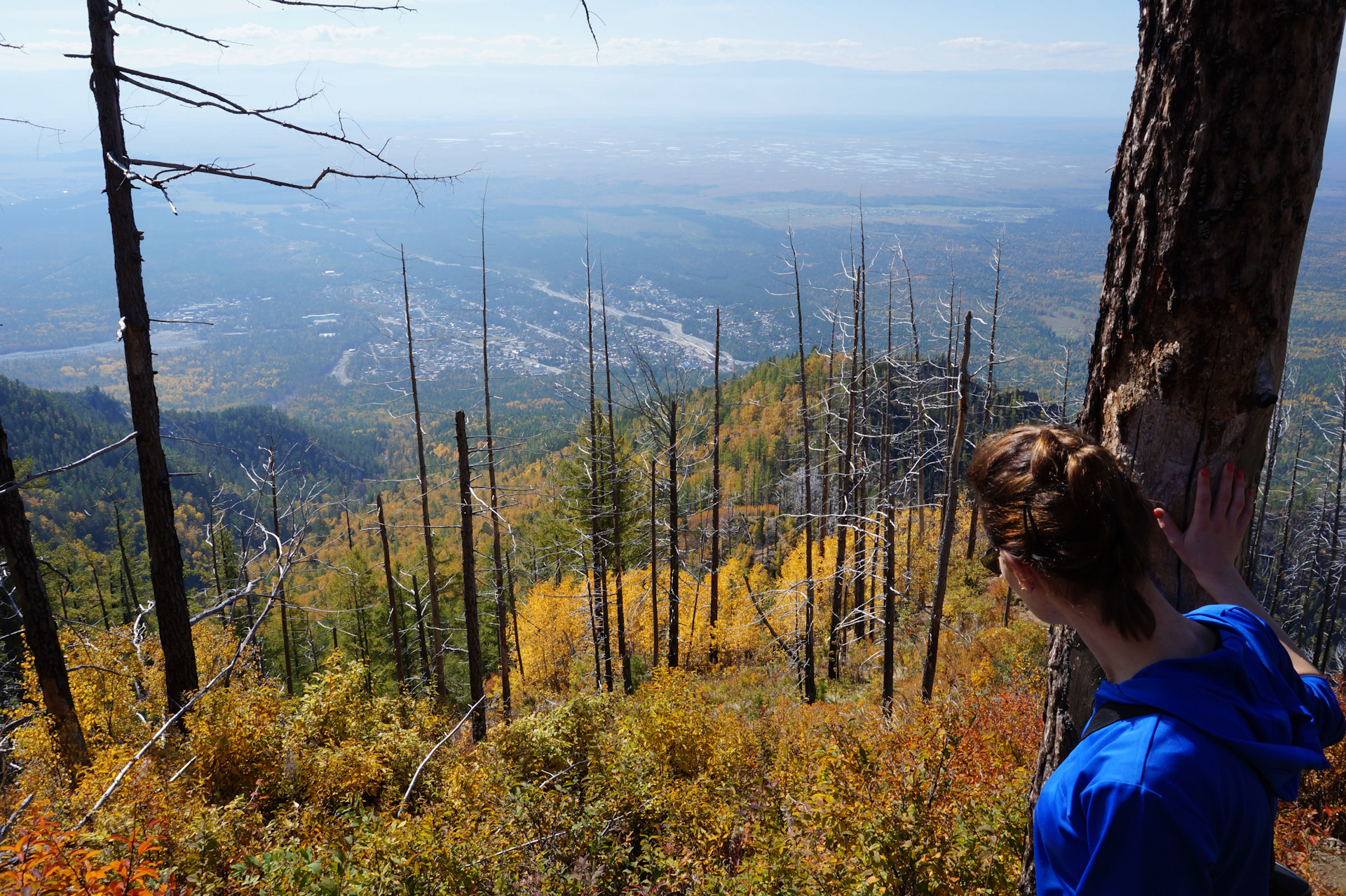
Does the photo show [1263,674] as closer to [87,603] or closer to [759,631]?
[759,631]

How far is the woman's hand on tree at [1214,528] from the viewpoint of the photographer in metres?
1.82

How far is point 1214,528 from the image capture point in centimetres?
190

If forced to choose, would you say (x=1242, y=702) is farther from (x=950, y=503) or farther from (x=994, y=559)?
(x=950, y=503)

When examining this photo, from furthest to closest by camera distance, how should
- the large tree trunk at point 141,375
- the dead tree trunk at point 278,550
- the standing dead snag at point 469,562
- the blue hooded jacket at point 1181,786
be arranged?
1. the standing dead snag at point 469,562
2. the dead tree trunk at point 278,550
3. the large tree trunk at point 141,375
4. the blue hooded jacket at point 1181,786

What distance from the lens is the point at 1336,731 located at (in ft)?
4.58

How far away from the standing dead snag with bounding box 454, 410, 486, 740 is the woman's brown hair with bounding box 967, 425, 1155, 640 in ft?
34.4

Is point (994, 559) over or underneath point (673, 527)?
over

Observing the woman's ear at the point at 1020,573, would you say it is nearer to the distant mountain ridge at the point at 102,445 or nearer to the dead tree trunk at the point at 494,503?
the dead tree trunk at the point at 494,503

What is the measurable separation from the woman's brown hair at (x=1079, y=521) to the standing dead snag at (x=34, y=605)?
22.7 ft

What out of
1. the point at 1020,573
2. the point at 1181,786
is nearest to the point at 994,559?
the point at 1020,573

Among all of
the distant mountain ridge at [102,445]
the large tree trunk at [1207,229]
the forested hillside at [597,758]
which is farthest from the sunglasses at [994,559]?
the distant mountain ridge at [102,445]

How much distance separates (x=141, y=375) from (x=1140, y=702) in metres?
6.94

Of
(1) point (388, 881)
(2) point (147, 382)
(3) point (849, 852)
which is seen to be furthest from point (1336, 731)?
(2) point (147, 382)

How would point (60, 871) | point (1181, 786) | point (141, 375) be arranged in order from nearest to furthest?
Result: 1. point (1181, 786)
2. point (60, 871)
3. point (141, 375)
